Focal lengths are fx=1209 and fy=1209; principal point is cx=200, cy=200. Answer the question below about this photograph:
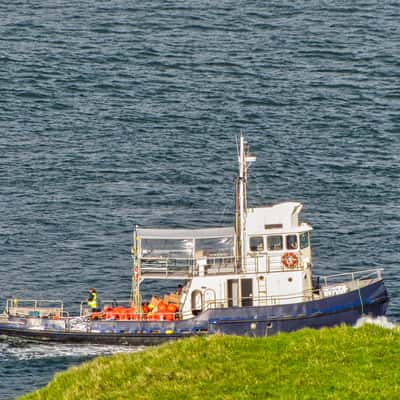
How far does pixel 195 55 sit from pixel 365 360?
87215 millimetres

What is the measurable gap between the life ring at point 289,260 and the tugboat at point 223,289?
0.16ft

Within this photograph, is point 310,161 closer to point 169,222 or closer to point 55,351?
point 169,222

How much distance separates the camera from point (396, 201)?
83.0 metres

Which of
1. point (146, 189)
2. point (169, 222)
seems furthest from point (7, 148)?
point (169, 222)

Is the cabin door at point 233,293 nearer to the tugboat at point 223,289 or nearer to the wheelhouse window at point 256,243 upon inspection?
the tugboat at point 223,289

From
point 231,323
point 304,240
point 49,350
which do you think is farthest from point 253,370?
point 49,350

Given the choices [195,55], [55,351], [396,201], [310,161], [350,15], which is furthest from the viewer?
[350,15]

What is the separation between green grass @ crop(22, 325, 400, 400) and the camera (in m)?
28.3

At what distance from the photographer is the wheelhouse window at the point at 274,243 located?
192 feet

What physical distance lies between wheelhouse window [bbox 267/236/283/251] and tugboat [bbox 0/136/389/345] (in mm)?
48

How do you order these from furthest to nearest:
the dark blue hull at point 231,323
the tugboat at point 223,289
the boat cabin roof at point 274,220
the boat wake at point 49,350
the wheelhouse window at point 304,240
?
the wheelhouse window at point 304,240, the boat cabin roof at point 274,220, the tugboat at point 223,289, the boat wake at point 49,350, the dark blue hull at point 231,323

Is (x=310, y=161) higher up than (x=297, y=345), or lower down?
higher up

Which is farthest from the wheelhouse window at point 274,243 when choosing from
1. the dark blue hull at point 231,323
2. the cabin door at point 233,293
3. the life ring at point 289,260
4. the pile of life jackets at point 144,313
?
the pile of life jackets at point 144,313

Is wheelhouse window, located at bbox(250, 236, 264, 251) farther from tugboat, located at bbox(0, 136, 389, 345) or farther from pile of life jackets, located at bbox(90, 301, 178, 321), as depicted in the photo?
pile of life jackets, located at bbox(90, 301, 178, 321)
